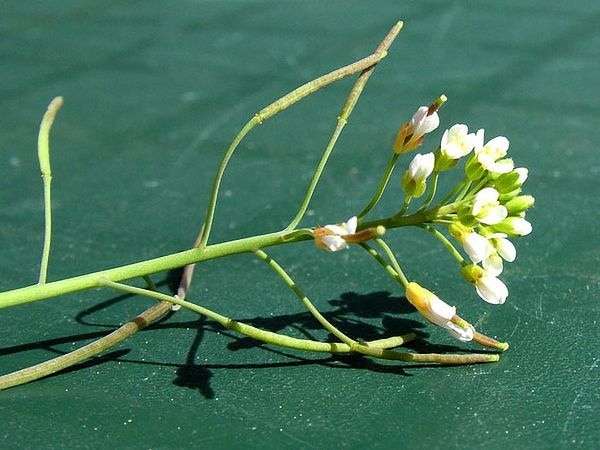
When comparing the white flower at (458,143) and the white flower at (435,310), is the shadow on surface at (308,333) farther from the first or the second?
the white flower at (458,143)

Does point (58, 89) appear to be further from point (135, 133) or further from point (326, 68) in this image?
point (326, 68)

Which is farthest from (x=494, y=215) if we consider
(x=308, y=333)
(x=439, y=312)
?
(x=308, y=333)

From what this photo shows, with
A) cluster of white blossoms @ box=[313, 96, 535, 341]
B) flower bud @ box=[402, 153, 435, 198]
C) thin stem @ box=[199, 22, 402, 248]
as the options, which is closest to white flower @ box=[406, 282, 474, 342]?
cluster of white blossoms @ box=[313, 96, 535, 341]

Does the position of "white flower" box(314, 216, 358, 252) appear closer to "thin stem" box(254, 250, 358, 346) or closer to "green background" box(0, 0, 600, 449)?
"thin stem" box(254, 250, 358, 346)

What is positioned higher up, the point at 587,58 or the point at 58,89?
the point at 58,89

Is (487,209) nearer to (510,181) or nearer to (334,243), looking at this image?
(510,181)

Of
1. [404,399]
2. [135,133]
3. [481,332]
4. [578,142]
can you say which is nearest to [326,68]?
[135,133]

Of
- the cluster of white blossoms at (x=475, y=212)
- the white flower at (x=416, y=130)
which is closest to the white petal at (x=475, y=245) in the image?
the cluster of white blossoms at (x=475, y=212)
